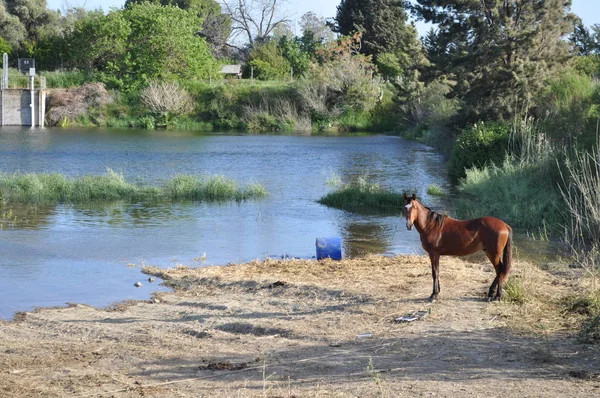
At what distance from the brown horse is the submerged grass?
14.0 m

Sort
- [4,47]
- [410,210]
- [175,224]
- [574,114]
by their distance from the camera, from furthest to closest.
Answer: [4,47] → [574,114] → [175,224] → [410,210]

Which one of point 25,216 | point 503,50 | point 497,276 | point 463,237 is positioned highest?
point 503,50

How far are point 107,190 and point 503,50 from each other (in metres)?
18.1

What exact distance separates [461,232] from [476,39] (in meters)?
27.3

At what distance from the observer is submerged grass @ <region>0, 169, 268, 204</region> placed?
23250mm

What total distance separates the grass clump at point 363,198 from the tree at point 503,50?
10463mm

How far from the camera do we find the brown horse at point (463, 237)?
34.3 feet

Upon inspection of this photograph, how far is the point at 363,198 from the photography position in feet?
76.7

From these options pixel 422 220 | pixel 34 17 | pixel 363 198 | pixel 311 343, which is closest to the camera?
pixel 311 343

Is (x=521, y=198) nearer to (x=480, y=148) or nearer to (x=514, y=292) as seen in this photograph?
(x=480, y=148)

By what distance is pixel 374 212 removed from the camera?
72.6 feet

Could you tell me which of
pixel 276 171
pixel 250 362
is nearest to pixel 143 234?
pixel 250 362

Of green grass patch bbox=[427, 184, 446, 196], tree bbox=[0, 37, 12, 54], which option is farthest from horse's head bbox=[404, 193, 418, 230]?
tree bbox=[0, 37, 12, 54]

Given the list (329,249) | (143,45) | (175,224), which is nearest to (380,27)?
(143,45)
